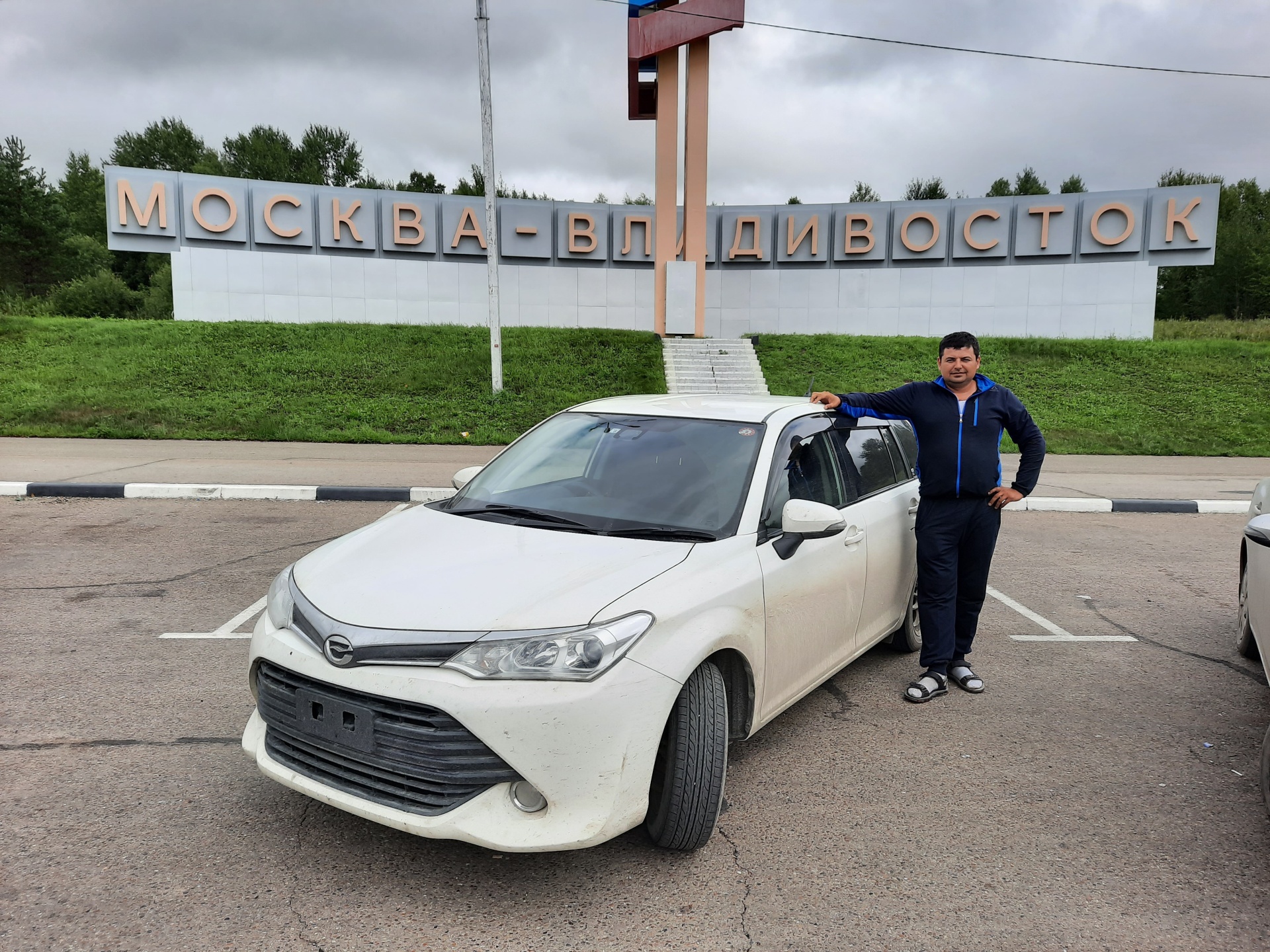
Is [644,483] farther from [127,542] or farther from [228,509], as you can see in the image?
[228,509]

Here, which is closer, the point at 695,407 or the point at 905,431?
the point at 695,407

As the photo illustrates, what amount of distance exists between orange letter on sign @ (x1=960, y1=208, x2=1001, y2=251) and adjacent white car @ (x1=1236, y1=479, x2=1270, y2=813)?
24.5 m

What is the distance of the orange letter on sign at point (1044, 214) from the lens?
26484mm

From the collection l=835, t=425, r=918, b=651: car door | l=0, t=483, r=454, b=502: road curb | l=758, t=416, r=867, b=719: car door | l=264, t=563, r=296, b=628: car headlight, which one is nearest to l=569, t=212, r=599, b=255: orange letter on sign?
l=0, t=483, r=454, b=502: road curb

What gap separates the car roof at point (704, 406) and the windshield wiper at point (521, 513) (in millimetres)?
757

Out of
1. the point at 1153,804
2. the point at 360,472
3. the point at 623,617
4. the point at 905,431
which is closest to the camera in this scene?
the point at 623,617

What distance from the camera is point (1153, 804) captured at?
10.6 ft

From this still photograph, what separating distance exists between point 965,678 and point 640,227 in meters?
24.9

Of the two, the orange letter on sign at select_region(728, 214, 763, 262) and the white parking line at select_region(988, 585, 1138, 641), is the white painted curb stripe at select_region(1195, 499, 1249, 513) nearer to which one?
the white parking line at select_region(988, 585, 1138, 641)

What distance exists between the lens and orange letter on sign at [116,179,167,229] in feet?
82.0

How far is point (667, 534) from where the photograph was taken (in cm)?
314

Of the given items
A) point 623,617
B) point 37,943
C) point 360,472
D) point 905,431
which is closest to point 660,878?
point 623,617

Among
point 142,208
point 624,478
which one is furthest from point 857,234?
point 624,478

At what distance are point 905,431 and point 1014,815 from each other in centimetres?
254
